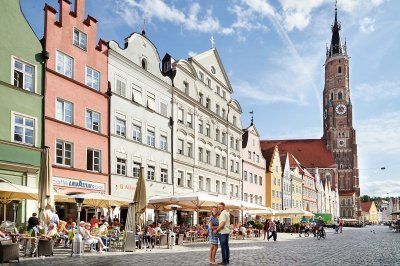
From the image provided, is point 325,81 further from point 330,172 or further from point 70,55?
point 70,55

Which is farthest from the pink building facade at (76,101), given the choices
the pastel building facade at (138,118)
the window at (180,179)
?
the window at (180,179)

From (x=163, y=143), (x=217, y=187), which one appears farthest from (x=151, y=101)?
(x=217, y=187)

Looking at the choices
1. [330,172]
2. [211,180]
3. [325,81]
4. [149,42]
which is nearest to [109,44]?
[149,42]

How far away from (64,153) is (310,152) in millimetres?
122492

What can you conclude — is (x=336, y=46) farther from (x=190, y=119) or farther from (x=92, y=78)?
(x=92, y=78)

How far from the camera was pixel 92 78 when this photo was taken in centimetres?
3091

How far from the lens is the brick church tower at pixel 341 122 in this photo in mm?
147625

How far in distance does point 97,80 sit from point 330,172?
391ft

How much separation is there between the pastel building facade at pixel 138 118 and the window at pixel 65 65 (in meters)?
3.82

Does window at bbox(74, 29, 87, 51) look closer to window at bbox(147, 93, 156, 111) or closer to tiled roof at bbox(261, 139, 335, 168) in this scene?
window at bbox(147, 93, 156, 111)

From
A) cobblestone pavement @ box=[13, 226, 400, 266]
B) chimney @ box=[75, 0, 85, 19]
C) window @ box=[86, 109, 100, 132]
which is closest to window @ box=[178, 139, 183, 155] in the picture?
window @ box=[86, 109, 100, 132]

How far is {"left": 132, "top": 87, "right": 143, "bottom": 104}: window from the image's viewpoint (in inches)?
1386

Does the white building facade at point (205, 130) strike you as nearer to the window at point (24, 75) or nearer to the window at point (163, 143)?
the window at point (163, 143)

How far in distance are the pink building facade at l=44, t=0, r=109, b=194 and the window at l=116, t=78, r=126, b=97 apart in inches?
57.2
